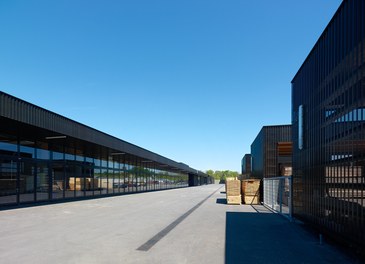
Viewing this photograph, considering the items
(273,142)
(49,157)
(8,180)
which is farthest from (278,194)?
(8,180)

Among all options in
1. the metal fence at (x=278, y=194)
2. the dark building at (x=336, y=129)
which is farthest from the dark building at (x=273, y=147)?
the dark building at (x=336, y=129)

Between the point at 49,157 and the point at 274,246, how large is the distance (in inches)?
663

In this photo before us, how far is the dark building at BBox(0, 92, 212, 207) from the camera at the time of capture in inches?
589

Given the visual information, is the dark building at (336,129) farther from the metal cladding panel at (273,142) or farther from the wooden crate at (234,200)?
the metal cladding panel at (273,142)

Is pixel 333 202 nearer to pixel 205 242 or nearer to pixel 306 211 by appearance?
pixel 306 211

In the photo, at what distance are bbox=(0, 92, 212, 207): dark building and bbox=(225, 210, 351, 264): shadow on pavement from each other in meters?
10.3

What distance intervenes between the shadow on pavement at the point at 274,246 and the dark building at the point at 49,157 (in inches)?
407

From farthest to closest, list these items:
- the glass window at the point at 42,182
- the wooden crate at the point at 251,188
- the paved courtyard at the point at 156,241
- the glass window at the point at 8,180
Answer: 1. the wooden crate at the point at 251,188
2. the glass window at the point at 42,182
3. the glass window at the point at 8,180
4. the paved courtyard at the point at 156,241

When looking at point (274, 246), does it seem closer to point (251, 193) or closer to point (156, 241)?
point (156, 241)

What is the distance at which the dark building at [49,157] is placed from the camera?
1497cm

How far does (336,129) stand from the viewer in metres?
8.59

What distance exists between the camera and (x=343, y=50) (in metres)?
8.11

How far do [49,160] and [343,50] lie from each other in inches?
732

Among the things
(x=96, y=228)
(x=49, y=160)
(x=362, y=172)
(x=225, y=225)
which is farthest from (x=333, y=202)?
(x=49, y=160)
